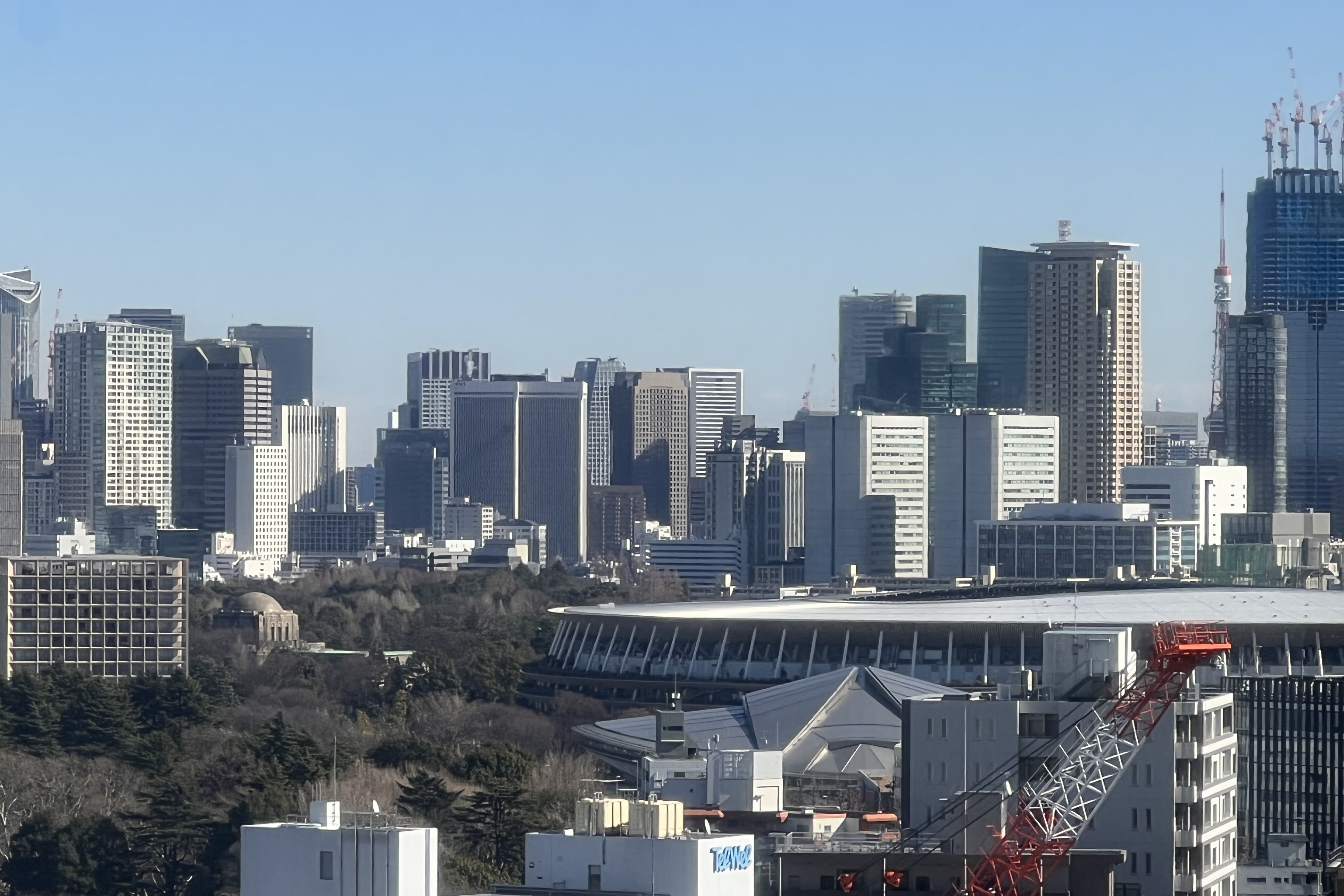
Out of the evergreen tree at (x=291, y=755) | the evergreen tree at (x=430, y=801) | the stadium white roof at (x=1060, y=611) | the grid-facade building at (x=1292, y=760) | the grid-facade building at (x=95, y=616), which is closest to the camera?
the grid-facade building at (x=1292, y=760)

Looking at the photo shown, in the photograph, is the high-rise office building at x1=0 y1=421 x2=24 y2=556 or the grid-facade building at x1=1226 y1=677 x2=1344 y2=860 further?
the high-rise office building at x1=0 y1=421 x2=24 y2=556

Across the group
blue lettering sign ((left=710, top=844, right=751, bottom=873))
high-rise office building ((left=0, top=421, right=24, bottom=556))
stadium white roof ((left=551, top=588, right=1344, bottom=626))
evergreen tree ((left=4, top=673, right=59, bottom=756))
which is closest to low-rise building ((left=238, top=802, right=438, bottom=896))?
blue lettering sign ((left=710, top=844, right=751, bottom=873))

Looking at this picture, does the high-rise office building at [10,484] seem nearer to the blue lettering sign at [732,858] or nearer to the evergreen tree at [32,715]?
the evergreen tree at [32,715]

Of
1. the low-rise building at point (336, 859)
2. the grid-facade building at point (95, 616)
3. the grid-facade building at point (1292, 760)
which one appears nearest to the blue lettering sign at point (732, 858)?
the low-rise building at point (336, 859)

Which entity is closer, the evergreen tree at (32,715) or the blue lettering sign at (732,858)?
the blue lettering sign at (732,858)

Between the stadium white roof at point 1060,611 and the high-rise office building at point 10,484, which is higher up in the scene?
the high-rise office building at point 10,484

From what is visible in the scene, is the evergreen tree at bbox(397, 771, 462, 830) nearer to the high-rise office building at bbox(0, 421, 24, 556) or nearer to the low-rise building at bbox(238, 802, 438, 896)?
the low-rise building at bbox(238, 802, 438, 896)
